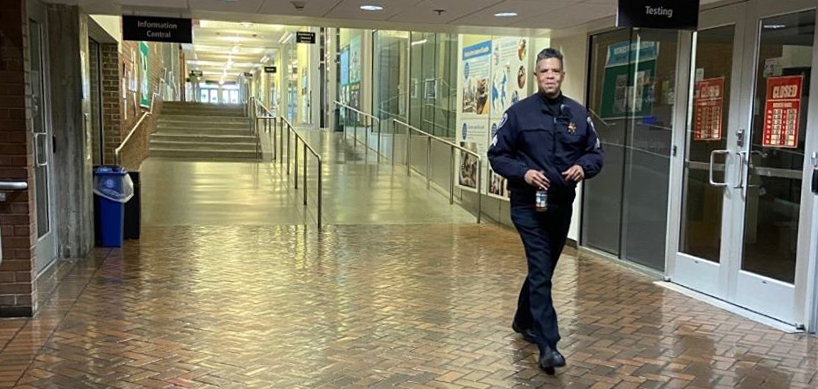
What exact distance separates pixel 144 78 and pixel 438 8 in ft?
31.4

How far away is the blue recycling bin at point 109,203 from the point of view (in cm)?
727

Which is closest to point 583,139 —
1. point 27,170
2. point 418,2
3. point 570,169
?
point 570,169

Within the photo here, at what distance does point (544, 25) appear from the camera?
24.4 ft

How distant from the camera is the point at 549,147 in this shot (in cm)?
390

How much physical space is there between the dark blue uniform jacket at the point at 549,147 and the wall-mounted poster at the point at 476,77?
19.3 feet

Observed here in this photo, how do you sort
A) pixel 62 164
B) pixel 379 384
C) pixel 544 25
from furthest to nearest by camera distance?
pixel 544 25
pixel 62 164
pixel 379 384

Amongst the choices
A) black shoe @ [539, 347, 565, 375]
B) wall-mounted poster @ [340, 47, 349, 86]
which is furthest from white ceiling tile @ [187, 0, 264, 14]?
wall-mounted poster @ [340, 47, 349, 86]

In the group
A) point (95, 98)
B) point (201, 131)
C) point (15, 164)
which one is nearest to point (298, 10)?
point (15, 164)

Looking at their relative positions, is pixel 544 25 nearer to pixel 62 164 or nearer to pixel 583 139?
pixel 583 139

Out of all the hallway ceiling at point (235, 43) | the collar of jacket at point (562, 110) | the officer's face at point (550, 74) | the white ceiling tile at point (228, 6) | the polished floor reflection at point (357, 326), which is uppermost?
the hallway ceiling at point (235, 43)

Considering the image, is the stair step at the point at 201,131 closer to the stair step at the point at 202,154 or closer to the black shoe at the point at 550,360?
the stair step at the point at 202,154

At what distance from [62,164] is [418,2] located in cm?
365

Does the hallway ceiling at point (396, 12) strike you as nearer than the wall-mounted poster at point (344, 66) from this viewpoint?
Yes

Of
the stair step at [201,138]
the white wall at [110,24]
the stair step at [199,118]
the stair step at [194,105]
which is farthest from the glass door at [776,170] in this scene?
the stair step at [194,105]
